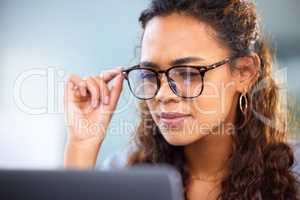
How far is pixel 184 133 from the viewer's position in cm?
112

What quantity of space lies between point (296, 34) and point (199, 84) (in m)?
1.51

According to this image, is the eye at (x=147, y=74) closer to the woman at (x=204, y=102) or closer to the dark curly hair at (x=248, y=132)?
the woman at (x=204, y=102)

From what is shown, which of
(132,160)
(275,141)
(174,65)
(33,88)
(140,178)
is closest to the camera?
(140,178)

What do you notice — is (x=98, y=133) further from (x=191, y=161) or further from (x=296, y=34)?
(x=296, y=34)

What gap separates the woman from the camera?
110 cm

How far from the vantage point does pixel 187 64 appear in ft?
3.57

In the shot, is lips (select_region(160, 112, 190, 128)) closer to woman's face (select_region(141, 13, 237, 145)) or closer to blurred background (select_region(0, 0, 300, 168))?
woman's face (select_region(141, 13, 237, 145))

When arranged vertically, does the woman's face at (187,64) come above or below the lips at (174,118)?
above

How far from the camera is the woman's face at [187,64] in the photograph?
3.61 ft

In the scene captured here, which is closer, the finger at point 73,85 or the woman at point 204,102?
the woman at point 204,102

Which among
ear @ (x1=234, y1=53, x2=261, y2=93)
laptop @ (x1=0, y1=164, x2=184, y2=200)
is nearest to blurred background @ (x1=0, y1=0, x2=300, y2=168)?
ear @ (x1=234, y1=53, x2=261, y2=93)

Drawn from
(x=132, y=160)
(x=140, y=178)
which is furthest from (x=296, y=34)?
(x=140, y=178)

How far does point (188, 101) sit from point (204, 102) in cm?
5

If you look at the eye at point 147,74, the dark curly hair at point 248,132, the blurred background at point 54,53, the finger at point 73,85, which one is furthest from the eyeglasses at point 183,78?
the blurred background at point 54,53
